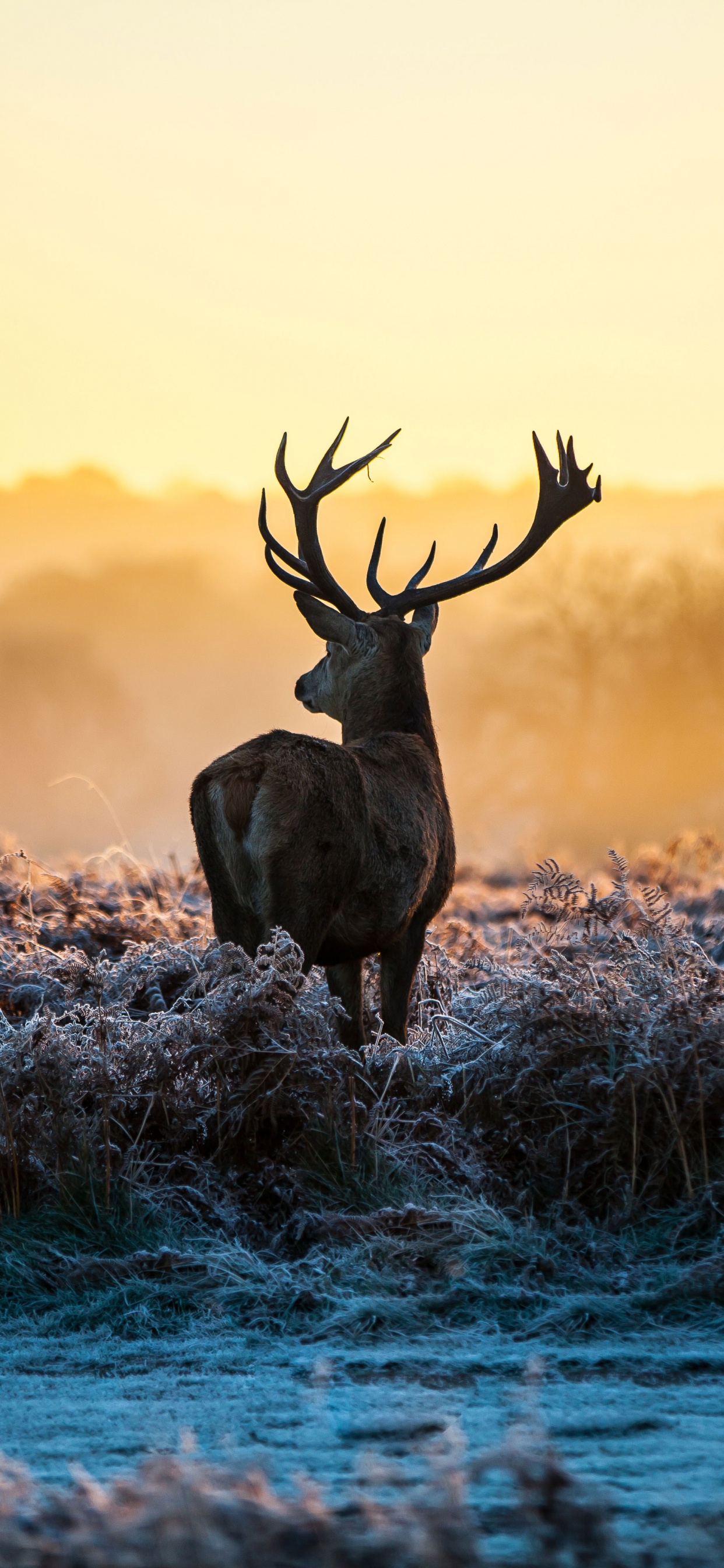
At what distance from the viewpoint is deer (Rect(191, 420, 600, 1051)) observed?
22.0 feet

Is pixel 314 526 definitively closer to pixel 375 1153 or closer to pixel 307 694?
pixel 307 694

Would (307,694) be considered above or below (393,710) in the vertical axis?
above

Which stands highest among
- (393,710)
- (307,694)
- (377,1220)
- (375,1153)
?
(307,694)

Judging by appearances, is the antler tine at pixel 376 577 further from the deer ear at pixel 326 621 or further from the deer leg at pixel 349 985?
the deer leg at pixel 349 985

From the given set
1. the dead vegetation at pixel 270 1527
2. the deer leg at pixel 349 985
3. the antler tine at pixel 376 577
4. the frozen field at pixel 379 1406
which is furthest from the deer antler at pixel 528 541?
the dead vegetation at pixel 270 1527

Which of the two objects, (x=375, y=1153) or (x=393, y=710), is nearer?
(x=375, y=1153)

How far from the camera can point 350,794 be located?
279 inches

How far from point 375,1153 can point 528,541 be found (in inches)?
198

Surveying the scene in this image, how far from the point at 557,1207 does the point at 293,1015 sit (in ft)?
4.01

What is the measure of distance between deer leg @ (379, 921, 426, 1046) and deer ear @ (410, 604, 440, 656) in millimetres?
2230

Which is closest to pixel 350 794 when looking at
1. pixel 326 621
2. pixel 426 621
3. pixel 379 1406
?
pixel 326 621

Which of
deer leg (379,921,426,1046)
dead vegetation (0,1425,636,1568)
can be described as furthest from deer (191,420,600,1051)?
dead vegetation (0,1425,636,1568)

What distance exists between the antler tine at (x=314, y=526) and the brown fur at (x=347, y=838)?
554mm

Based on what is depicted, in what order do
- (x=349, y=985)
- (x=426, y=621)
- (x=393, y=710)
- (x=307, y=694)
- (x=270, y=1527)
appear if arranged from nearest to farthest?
(x=270, y=1527) < (x=349, y=985) < (x=393, y=710) < (x=307, y=694) < (x=426, y=621)
